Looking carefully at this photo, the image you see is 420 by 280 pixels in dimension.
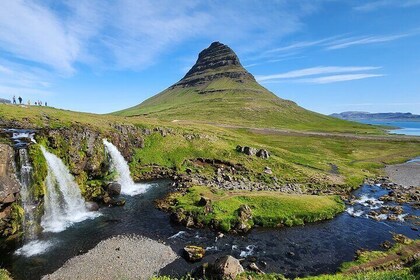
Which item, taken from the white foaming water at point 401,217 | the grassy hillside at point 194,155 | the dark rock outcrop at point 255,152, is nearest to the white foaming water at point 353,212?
the white foaming water at point 401,217

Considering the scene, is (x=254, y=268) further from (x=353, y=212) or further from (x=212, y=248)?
(x=353, y=212)

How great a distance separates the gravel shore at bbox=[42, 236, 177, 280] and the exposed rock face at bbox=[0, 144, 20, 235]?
1285cm

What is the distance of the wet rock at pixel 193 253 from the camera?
123 ft

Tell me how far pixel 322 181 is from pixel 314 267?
44.6m

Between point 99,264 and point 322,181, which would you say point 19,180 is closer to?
point 99,264

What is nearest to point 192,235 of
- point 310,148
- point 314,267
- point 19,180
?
point 314,267

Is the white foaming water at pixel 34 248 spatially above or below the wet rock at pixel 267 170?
below

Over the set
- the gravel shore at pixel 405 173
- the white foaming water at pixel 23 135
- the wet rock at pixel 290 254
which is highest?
the white foaming water at pixel 23 135

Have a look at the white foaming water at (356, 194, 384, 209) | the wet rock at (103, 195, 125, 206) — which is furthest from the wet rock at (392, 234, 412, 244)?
the wet rock at (103, 195, 125, 206)

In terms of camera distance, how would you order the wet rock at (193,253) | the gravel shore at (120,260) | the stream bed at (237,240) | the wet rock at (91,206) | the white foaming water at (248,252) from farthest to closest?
the wet rock at (91,206), the white foaming water at (248,252), the wet rock at (193,253), the stream bed at (237,240), the gravel shore at (120,260)

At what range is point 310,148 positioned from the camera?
133000 millimetres

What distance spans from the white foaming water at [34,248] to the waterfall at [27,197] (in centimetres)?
190

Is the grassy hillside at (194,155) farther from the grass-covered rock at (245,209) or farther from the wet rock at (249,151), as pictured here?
the grass-covered rock at (245,209)

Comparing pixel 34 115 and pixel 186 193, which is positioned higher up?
pixel 34 115
